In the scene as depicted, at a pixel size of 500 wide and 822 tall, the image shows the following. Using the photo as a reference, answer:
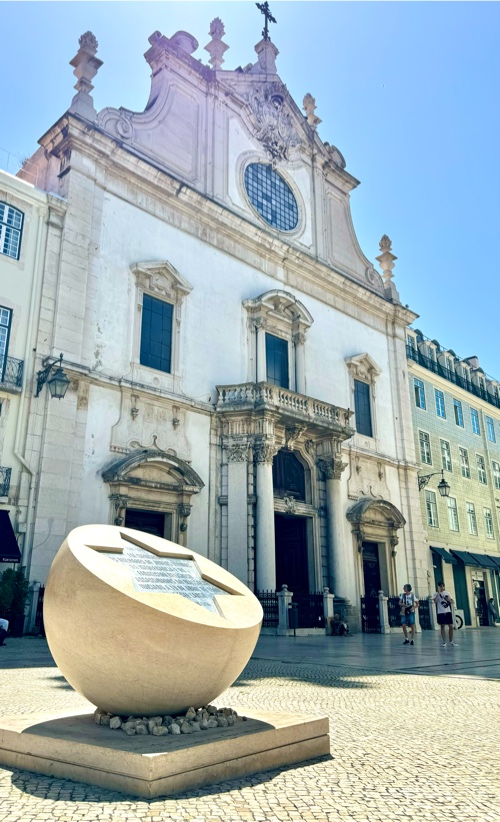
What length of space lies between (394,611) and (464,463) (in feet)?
48.7

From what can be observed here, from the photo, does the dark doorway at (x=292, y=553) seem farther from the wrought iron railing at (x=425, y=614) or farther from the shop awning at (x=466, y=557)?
the shop awning at (x=466, y=557)

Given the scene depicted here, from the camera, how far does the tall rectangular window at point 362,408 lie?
27.4 meters

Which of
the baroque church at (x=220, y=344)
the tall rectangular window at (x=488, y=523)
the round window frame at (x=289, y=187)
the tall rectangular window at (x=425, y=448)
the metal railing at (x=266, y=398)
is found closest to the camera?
the baroque church at (x=220, y=344)

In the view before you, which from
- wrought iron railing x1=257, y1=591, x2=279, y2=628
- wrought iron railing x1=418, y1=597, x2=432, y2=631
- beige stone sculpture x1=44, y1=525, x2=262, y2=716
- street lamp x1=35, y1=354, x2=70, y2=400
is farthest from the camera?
wrought iron railing x1=418, y1=597, x2=432, y2=631

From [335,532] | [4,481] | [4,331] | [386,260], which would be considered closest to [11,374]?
[4,331]

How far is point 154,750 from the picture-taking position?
12.4ft

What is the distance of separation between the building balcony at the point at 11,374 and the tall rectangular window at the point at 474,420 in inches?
1159

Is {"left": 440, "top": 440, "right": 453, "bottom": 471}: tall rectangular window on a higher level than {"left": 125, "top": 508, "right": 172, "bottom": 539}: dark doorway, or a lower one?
higher

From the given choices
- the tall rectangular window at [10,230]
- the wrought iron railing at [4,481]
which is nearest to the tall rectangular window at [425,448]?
the tall rectangular window at [10,230]

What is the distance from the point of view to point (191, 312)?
70.8 feet

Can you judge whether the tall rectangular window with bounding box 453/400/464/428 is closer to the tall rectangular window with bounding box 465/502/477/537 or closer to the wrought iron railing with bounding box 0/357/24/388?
the tall rectangular window with bounding box 465/502/477/537

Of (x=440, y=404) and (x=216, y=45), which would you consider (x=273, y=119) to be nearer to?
(x=216, y=45)

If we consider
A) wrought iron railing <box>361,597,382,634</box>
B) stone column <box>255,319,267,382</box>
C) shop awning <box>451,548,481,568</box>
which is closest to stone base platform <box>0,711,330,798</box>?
stone column <box>255,319,267,382</box>

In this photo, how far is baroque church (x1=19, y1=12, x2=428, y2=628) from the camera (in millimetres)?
18203
